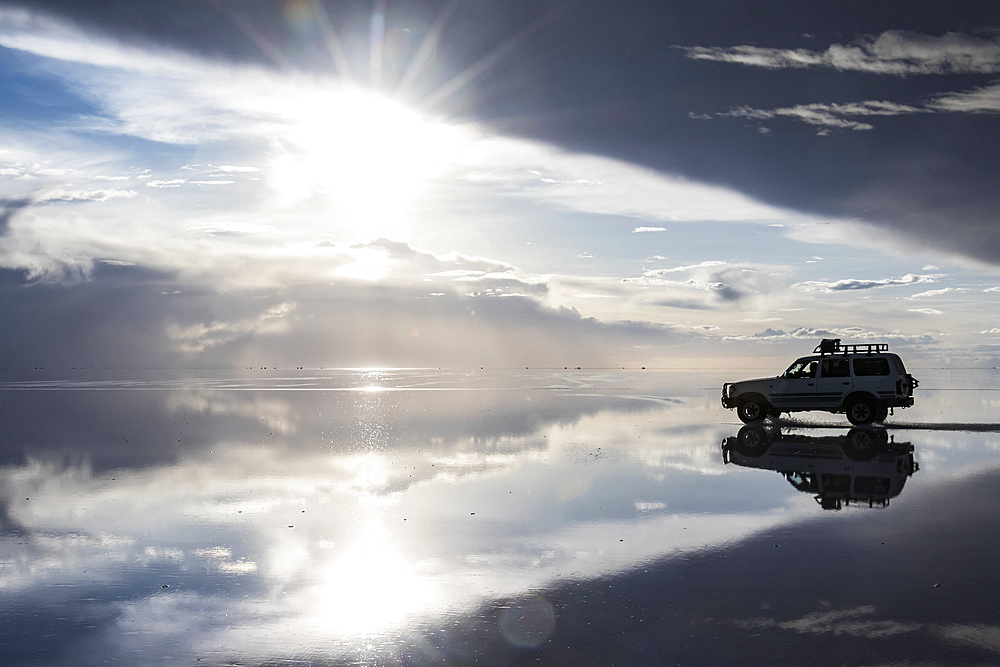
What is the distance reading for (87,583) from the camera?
30.1 ft

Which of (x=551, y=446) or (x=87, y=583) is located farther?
(x=551, y=446)

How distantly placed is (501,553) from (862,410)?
22.0 m

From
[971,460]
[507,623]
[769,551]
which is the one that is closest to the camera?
[507,623]

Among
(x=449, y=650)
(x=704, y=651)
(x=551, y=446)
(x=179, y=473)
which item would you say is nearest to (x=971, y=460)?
(x=551, y=446)

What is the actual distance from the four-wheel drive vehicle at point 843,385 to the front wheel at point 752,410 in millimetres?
36

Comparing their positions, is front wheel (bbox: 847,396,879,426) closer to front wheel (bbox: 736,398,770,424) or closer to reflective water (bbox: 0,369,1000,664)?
front wheel (bbox: 736,398,770,424)

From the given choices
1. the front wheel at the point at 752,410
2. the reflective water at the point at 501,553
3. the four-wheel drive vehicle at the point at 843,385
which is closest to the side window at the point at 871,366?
the four-wheel drive vehicle at the point at 843,385

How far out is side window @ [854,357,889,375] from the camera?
2759 cm

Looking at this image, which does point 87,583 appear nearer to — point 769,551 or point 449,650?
point 449,650

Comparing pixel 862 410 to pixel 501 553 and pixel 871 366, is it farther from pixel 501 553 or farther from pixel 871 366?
pixel 501 553

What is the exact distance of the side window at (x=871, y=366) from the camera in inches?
1086

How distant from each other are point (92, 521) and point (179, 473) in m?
4.77

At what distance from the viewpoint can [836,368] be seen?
92.5 ft

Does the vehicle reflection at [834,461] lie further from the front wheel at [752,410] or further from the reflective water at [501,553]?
the front wheel at [752,410]
